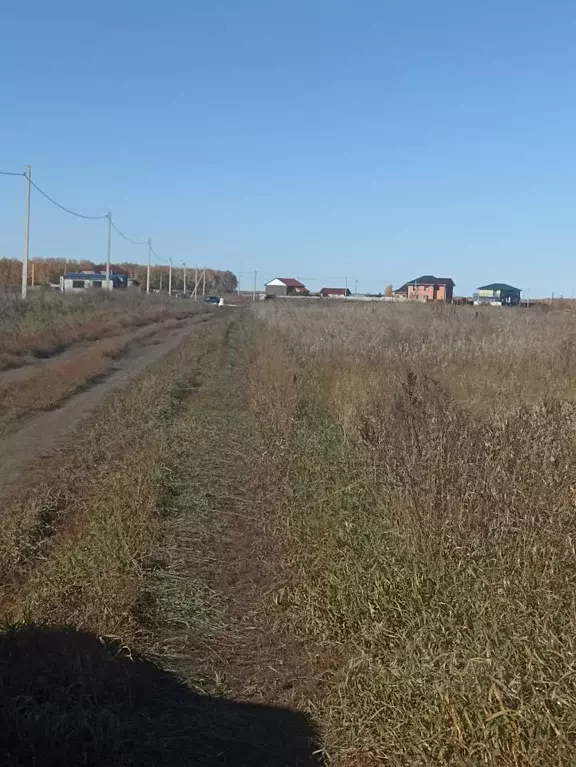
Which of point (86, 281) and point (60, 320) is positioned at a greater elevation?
point (86, 281)

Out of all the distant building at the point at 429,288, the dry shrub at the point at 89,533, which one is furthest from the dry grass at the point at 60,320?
the distant building at the point at 429,288

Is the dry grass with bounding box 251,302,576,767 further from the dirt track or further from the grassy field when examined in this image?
the dirt track

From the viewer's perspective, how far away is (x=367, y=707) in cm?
385

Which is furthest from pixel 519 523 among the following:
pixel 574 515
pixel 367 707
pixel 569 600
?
A: pixel 367 707

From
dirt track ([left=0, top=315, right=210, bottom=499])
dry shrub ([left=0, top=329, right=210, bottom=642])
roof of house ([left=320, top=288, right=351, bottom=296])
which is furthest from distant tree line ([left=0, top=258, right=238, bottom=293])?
dry shrub ([left=0, top=329, right=210, bottom=642])

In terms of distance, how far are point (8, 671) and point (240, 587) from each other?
216 centimetres

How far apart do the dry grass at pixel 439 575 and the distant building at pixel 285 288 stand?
129341 mm

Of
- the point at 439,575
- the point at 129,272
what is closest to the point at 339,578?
the point at 439,575

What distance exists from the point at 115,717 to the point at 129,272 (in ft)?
483

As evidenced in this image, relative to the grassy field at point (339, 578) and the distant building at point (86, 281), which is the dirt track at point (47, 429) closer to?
the grassy field at point (339, 578)

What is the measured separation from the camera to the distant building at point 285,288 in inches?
5463

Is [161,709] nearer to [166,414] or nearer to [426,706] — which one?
[426,706]

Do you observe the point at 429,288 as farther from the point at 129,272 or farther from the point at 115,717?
the point at 115,717

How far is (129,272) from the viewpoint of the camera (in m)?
147
